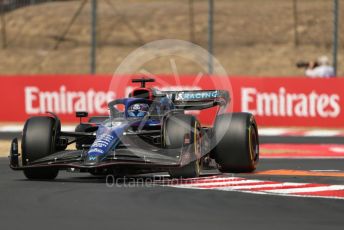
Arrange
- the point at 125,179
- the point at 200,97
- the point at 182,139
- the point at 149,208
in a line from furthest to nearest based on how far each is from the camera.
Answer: the point at 200,97, the point at 125,179, the point at 182,139, the point at 149,208

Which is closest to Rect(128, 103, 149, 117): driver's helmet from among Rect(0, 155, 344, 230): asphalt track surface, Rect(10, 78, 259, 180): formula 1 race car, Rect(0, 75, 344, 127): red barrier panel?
Rect(10, 78, 259, 180): formula 1 race car

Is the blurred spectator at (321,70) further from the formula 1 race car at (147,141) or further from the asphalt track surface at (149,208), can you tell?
the asphalt track surface at (149,208)

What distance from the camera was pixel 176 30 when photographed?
4194cm

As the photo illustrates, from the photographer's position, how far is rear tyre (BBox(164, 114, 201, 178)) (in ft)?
44.4

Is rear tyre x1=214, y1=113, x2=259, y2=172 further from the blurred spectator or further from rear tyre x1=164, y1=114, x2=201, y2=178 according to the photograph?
the blurred spectator

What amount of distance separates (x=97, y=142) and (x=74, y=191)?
44.3 inches

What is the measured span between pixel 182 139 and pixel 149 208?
284 cm

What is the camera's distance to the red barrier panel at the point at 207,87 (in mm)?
28109

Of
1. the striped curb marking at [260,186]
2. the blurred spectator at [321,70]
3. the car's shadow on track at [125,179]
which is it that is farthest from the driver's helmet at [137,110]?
the blurred spectator at [321,70]

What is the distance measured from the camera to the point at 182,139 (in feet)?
44.4

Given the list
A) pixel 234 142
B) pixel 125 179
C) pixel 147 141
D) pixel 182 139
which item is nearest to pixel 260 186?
pixel 182 139

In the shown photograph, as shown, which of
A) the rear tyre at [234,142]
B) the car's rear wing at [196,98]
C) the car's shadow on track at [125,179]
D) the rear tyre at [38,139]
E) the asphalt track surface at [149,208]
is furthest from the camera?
the car's rear wing at [196,98]

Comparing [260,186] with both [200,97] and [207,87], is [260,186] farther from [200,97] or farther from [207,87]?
[207,87]

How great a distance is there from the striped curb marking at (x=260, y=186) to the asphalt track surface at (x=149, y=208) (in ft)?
1.33
